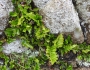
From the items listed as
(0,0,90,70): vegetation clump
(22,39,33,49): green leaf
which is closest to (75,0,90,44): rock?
(0,0,90,70): vegetation clump

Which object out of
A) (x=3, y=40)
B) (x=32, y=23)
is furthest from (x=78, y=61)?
(x=3, y=40)

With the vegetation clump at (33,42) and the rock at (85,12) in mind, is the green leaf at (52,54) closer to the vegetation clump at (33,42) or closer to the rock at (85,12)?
the vegetation clump at (33,42)

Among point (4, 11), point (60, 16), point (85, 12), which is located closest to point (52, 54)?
point (60, 16)

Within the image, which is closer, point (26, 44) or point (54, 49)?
point (54, 49)

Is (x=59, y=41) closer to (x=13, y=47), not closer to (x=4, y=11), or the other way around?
(x=13, y=47)

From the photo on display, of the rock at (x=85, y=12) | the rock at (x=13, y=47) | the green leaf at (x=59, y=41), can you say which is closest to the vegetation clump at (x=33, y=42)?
the green leaf at (x=59, y=41)

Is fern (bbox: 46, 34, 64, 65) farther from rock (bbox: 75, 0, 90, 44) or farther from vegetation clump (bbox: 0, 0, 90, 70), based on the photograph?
rock (bbox: 75, 0, 90, 44)

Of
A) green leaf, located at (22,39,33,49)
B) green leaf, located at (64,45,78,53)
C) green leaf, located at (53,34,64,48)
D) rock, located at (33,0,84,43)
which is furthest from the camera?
green leaf, located at (22,39,33,49)
